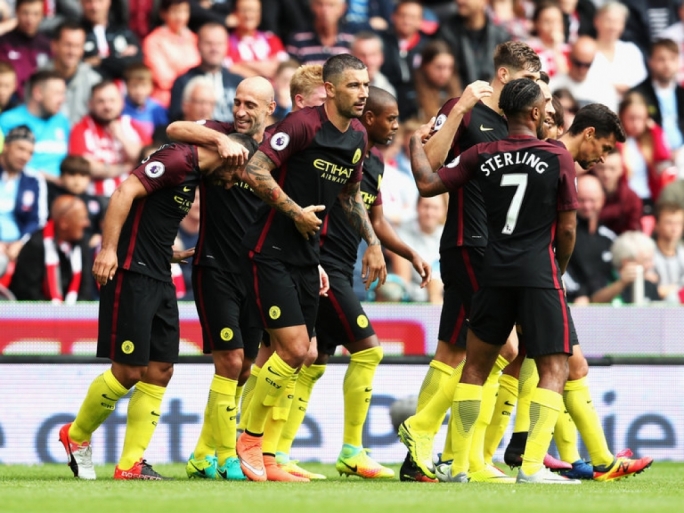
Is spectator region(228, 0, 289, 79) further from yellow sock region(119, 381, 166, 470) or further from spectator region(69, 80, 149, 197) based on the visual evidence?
yellow sock region(119, 381, 166, 470)

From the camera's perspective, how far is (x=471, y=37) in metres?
17.3

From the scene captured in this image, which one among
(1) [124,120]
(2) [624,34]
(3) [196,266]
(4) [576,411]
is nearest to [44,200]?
(1) [124,120]

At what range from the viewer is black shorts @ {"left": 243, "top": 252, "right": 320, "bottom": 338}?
28.7ft

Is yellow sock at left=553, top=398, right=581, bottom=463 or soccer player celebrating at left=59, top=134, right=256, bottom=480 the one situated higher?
soccer player celebrating at left=59, top=134, right=256, bottom=480

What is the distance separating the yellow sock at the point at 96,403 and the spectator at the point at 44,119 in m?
6.10

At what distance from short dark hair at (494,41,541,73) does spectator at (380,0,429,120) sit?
7475mm

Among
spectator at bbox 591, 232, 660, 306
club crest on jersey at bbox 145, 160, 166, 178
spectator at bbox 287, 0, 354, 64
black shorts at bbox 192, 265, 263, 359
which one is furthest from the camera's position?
spectator at bbox 287, 0, 354, 64

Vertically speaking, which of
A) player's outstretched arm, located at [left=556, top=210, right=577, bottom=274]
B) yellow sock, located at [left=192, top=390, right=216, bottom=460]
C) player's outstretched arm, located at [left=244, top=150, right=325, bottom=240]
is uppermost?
player's outstretched arm, located at [left=244, top=150, right=325, bottom=240]

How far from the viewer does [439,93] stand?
54.5ft

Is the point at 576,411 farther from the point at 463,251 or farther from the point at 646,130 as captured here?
the point at 646,130

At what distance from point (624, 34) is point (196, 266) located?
10943 mm

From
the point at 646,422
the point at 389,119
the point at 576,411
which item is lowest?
the point at 646,422

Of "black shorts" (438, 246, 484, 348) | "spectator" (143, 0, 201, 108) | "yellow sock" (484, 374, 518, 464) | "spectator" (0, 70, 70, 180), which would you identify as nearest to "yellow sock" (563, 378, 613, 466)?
"yellow sock" (484, 374, 518, 464)

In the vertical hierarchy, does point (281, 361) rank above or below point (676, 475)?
above
